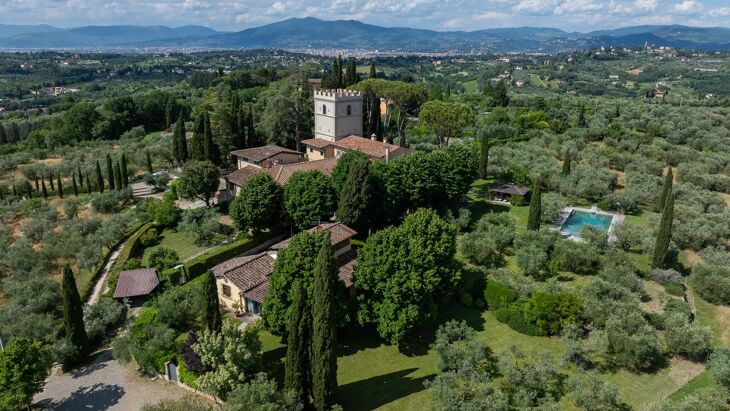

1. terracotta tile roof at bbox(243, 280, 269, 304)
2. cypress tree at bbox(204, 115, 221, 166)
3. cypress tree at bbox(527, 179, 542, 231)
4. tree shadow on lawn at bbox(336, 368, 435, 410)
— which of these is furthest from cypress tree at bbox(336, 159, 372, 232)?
cypress tree at bbox(204, 115, 221, 166)

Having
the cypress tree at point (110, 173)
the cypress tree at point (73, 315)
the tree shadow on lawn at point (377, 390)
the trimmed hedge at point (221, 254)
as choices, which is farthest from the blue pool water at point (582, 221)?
the cypress tree at point (110, 173)

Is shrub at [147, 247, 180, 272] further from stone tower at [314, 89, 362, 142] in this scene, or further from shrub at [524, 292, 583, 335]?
stone tower at [314, 89, 362, 142]

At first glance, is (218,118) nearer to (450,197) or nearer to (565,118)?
(450,197)

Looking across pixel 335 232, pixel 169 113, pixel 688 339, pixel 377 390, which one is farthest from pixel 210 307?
pixel 169 113

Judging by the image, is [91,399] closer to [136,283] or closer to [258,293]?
[258,293]

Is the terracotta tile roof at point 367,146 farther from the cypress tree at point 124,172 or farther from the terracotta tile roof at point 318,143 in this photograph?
the cypress tree at point 124,172

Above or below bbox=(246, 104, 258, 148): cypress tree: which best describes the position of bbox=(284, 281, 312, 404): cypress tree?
below
